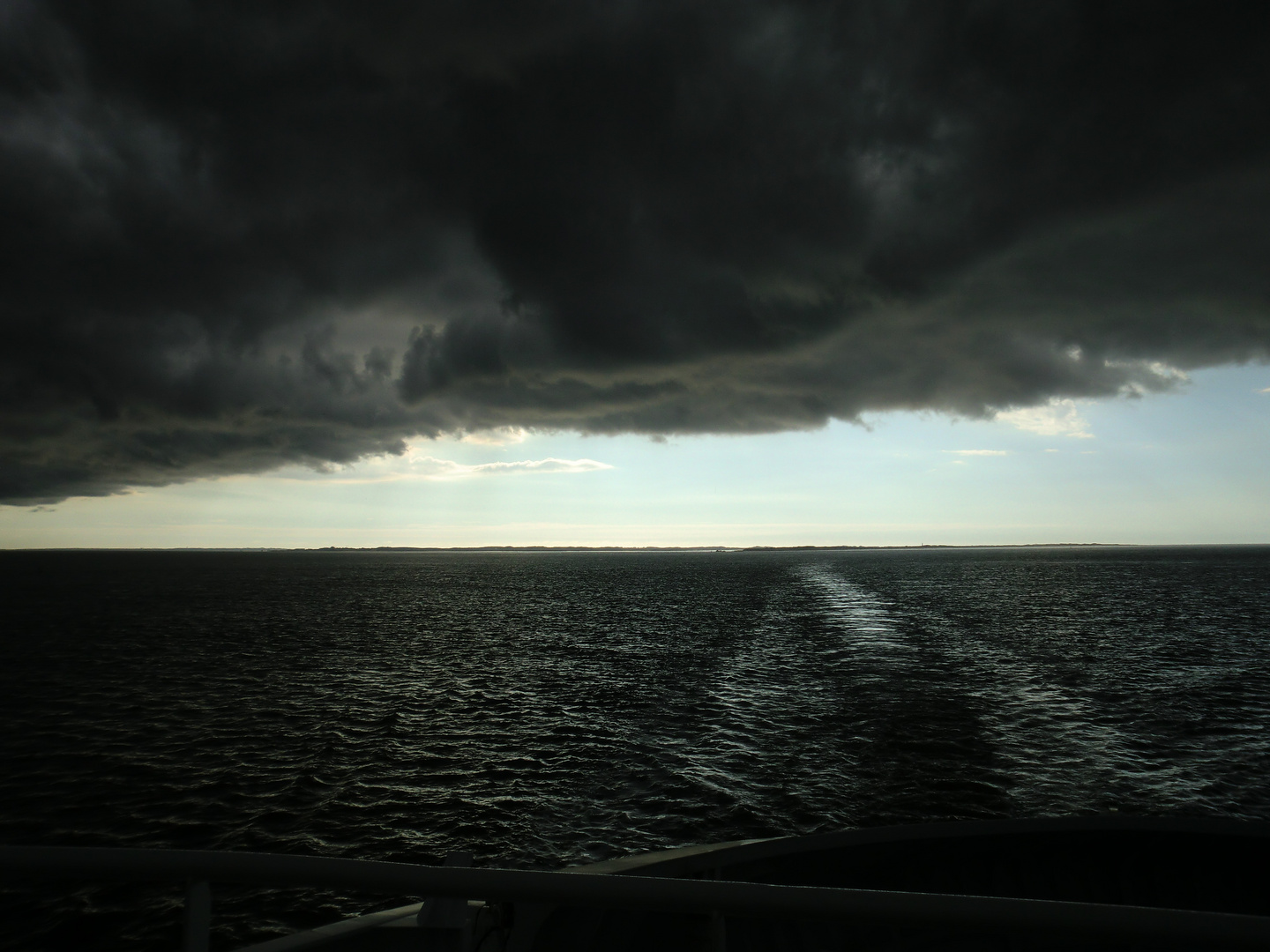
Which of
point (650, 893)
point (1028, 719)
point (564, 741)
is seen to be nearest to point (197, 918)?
point (650, 893)

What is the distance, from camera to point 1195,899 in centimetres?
804

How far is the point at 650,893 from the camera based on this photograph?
246 centimetres

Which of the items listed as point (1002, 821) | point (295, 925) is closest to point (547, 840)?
point (295, 925)

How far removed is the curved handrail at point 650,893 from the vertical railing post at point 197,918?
0.66 ft

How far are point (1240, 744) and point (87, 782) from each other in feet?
122

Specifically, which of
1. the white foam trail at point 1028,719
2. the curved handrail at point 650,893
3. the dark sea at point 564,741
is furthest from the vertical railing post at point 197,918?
the white foam trail at point 1028,719

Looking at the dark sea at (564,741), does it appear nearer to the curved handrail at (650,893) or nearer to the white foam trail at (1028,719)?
the white foam trail at (1028,719)

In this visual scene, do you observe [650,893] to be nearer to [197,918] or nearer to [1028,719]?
[197,918]

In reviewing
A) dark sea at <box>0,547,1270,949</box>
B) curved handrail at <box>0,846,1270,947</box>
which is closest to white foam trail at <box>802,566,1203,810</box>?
dark sea at <box>0,547,1270,949</box>

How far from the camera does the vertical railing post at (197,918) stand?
2.97 m

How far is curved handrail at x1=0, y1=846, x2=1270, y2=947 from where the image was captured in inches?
83.3

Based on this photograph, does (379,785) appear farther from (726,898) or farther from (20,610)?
(20,610)

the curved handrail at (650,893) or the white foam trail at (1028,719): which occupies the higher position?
the curved handrail at (650,893)

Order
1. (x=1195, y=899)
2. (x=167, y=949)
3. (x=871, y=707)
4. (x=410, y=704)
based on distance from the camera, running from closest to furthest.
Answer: (x=1195, y=899)
(x=167, y=949)
(x=871, y=707)
(x=410, y=704)
